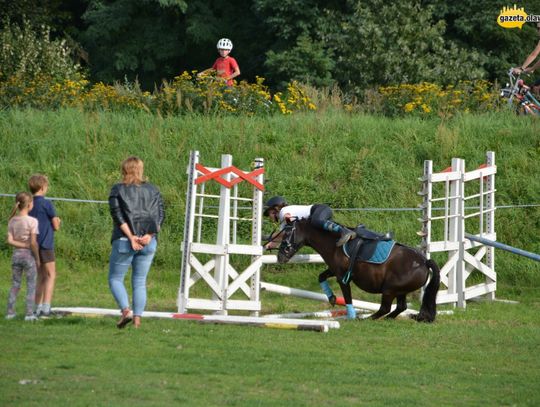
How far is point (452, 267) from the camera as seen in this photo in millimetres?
16672

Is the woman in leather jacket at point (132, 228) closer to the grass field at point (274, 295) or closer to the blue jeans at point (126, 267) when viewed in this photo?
the blue jeans at point (126, 267)

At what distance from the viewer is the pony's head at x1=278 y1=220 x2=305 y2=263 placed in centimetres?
1491

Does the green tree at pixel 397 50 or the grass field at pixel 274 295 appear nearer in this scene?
the grass field at pixel 274 295

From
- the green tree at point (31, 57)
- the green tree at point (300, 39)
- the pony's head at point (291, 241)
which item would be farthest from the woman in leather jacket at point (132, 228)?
the green tree at point (300, 39)

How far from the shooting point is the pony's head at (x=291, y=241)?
1491 cm

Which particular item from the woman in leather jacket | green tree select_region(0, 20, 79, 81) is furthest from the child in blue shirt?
green tree select_region(0, 20, 79, 81)

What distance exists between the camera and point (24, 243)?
13.1m

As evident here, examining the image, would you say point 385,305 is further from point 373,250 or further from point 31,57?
point 31,57

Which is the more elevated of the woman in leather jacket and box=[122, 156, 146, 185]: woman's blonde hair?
box=[122, 156, 146, 185]: woman's blonde hair

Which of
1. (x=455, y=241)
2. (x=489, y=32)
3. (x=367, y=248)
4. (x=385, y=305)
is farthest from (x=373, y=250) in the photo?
(x=489, y=32)

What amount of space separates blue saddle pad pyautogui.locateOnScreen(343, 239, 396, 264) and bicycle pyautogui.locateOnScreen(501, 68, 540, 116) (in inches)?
396

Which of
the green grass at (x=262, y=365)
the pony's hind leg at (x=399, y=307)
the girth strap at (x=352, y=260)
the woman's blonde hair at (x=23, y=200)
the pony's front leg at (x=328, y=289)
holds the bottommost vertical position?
the green grass at (x=262, y=365)

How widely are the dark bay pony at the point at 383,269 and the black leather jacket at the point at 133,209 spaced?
2.76m

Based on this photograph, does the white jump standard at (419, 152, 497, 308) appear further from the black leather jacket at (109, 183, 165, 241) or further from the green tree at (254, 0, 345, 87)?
the green tree at (254, 0, 345, 87)
